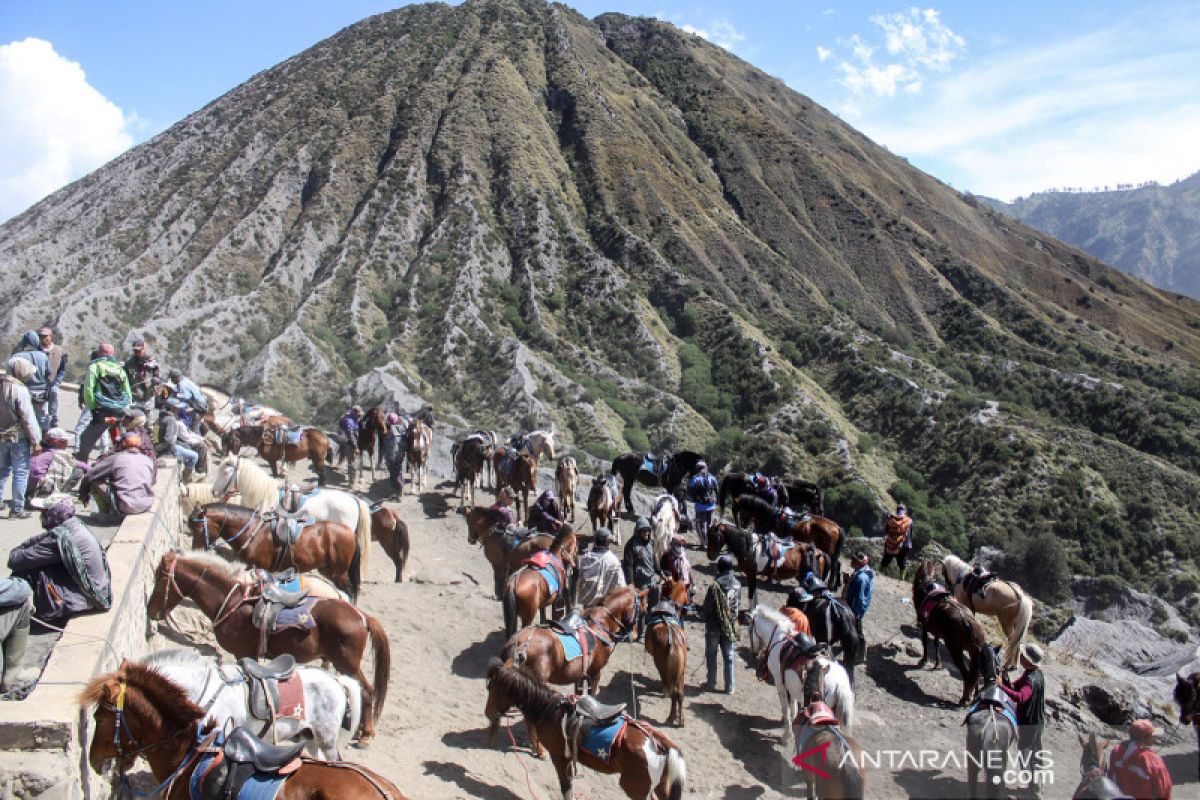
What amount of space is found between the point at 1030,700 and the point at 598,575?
5.31 m

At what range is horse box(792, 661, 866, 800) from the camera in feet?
20.0

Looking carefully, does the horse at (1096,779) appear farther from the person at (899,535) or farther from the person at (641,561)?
the person at (899,535)

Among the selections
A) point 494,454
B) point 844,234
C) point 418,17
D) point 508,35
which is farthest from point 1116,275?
point 494,454

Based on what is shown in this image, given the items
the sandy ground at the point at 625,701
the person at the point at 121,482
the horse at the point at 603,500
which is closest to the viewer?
the sandy ground at the point at 625,701

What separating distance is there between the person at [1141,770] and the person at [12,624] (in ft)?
28.3

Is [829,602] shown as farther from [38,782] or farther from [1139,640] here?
[1139,640]

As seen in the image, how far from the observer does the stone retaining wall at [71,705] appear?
4918 mm

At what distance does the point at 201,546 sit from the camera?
9.42 m

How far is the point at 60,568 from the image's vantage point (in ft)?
21.1

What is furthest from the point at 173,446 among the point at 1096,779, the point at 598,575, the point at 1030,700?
the point at 1096,779

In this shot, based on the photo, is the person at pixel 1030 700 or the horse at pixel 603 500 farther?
the horse at pixel 603 500

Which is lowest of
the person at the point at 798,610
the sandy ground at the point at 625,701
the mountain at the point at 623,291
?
the sandy ground at the point at 625,701

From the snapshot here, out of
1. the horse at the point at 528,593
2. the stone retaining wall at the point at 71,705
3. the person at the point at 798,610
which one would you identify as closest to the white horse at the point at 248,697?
the stone retaining wall at the point at 71,705

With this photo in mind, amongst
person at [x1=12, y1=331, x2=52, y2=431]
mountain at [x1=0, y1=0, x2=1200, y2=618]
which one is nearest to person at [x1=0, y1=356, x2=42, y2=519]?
person at [x1=12, y1=331, x2=52, y2=431]
